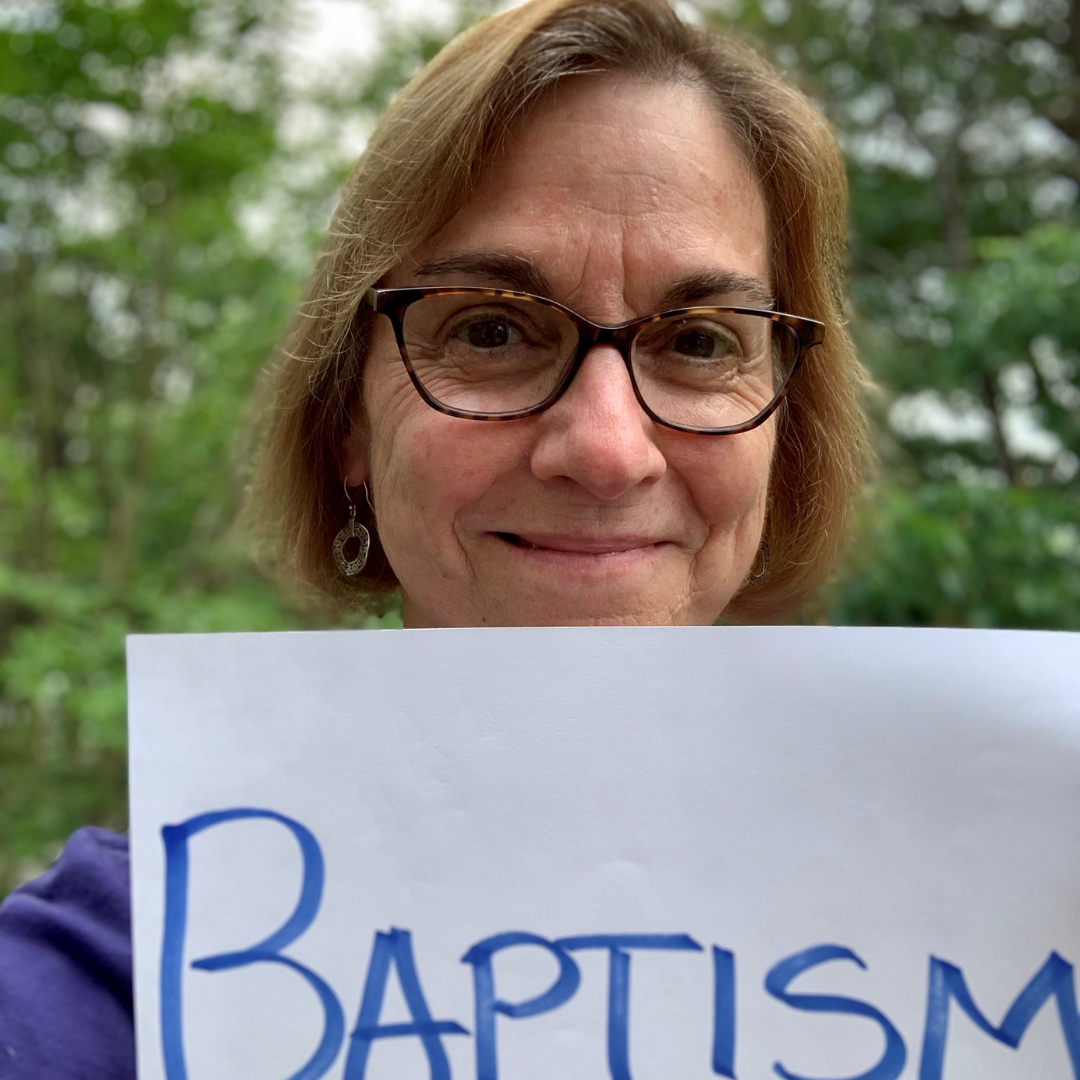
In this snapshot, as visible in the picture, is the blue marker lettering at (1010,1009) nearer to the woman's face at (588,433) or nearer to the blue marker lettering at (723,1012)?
the blue marker lettering at (723,1012)

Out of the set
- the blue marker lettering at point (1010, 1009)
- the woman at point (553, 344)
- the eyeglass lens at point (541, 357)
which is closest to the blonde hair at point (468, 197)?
the woman at point (553, 344)

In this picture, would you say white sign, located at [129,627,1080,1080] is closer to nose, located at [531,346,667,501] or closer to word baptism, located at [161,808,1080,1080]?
word baptism, located at [161,808,1080,1080]

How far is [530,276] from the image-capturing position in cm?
121

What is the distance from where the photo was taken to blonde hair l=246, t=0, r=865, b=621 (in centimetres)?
128

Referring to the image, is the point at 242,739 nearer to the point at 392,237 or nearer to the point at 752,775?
the point at 752,775

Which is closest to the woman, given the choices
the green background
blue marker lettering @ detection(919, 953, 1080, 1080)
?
blue marker lettering @ detection(919, 953, 1080, 1080)

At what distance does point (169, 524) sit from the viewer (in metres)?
6.83

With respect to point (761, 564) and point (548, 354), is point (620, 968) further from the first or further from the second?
point (761, 564)

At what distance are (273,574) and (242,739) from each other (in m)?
1.34

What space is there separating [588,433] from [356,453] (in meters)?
0.45

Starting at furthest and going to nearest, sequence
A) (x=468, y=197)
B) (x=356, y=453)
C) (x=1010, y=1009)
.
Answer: (x=356, y=453)
(x=468, y=197)
(x=1010, y=1009)

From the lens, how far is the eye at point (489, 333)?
1233 mm

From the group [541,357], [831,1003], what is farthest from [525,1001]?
[541,357]

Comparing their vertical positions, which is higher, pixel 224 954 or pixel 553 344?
pixel 553 344
